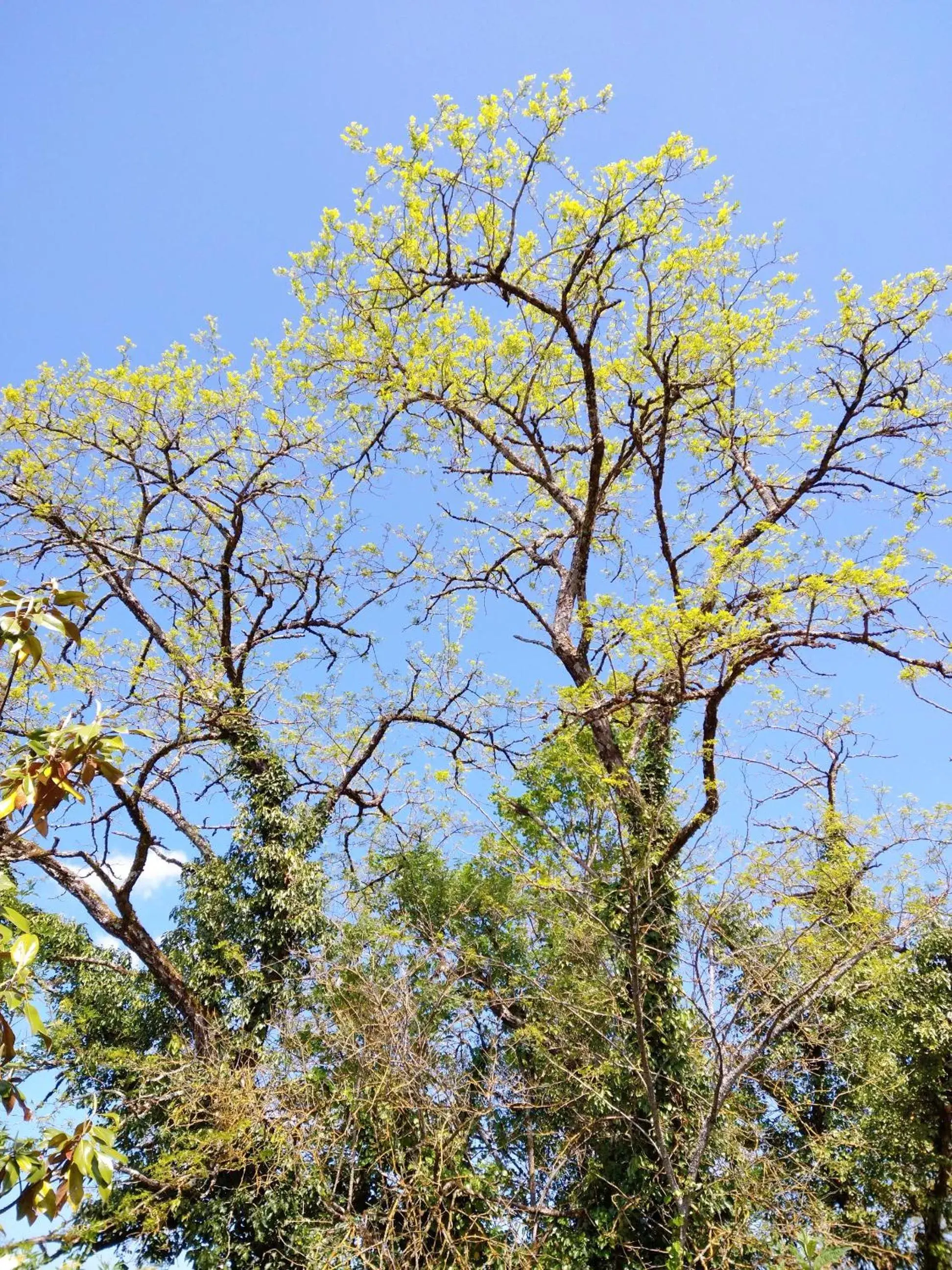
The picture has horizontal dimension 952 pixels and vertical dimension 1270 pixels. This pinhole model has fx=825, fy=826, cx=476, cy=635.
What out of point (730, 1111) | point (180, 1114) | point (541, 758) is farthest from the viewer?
point (541, 758)

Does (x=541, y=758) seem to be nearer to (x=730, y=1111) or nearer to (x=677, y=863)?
(x=677, y=863)

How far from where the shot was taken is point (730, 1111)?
663cm

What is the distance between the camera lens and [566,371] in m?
8.78

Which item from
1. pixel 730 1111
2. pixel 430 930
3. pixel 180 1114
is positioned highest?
pixel 430 930

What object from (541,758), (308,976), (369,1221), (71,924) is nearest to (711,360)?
(541,758)

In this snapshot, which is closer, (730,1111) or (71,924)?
(730,1111)

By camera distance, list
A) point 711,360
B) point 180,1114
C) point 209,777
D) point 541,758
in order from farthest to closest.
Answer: point 209,777, point 541,758, point 711,360, point 180,1114

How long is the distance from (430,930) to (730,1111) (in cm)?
344

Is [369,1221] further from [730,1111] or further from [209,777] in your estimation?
[209,777]

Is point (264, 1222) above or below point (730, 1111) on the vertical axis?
below

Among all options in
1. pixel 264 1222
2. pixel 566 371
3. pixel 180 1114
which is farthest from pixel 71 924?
pixel 566 371

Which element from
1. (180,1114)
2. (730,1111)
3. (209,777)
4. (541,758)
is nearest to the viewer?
(730,1111)

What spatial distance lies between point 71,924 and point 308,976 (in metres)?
2.75

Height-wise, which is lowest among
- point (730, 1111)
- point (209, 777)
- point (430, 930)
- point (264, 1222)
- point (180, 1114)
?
point (264, 1222)
